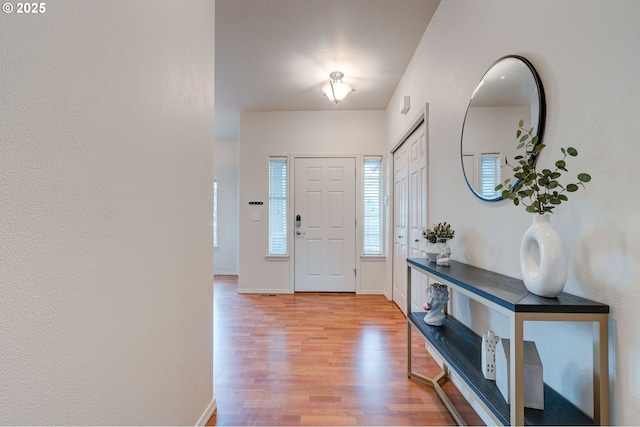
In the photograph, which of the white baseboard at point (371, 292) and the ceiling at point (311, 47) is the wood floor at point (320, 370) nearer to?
the white baseboard at point (371, 292)

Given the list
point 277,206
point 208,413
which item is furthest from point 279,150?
point 208,413

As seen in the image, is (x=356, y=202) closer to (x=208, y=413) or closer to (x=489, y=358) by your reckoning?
(x=489, y=358)

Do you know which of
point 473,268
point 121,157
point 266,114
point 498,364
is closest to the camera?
point 121,157

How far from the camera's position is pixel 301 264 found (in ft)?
12.9

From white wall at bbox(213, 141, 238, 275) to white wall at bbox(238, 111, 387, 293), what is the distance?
1517 mm

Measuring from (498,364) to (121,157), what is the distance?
1573 mm

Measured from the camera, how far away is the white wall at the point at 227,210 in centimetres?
531

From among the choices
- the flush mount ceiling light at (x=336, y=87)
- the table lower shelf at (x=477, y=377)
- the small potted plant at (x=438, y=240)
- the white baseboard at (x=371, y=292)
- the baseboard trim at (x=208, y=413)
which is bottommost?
the white baseboard at (x=371, y=292)

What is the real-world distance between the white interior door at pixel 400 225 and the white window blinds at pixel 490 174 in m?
1.48

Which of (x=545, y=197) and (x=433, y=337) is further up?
(x=545, y=197)

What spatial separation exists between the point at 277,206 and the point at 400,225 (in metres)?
1.80

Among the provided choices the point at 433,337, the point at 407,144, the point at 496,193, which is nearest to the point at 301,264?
the point at 407,144

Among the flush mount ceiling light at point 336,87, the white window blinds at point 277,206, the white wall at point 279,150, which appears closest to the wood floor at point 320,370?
the white wall at point 279,150

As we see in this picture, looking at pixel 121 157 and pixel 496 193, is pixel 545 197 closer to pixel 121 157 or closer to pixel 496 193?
pixel 496 193
